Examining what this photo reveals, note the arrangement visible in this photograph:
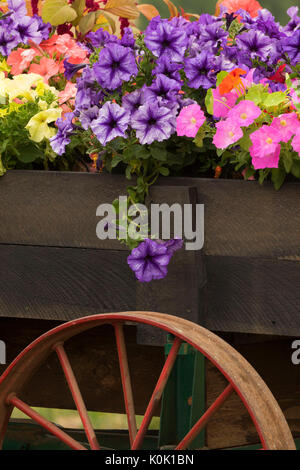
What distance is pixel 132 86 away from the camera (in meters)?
1.42

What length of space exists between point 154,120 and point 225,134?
0.14 meters

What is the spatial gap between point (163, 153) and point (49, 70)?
500 millimetres

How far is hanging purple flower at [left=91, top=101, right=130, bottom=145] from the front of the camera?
1.32 m

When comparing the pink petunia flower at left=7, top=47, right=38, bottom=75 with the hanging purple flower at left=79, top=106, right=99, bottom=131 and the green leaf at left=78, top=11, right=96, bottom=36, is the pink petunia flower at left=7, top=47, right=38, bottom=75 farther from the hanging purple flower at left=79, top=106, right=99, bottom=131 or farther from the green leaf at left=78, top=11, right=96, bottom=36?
the hanging purple flower at left=79, top=106, right=99, bottom=131

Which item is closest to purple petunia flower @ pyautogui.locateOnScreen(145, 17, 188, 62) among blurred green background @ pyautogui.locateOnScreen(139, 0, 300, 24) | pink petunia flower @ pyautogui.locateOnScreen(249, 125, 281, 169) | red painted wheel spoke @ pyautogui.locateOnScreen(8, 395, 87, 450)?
pink petunia flower @ pyautogui.locateOnScreen(249, 125, 281, 169)

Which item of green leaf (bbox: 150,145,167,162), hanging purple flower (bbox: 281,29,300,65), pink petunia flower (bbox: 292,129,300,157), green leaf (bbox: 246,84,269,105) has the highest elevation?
hanging purple flower (bbox: 281,29,300,65)

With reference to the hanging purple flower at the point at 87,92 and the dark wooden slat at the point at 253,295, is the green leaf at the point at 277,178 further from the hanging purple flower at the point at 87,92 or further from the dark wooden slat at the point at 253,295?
the hanging purple flower at the point at 87,92

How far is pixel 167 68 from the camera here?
136 centimetres

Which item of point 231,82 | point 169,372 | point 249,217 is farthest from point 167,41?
point 169,372

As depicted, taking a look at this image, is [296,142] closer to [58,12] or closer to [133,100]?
[133,100]

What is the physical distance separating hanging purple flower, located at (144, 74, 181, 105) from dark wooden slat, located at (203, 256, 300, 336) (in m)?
0.31

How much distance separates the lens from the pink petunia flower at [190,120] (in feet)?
4.29
